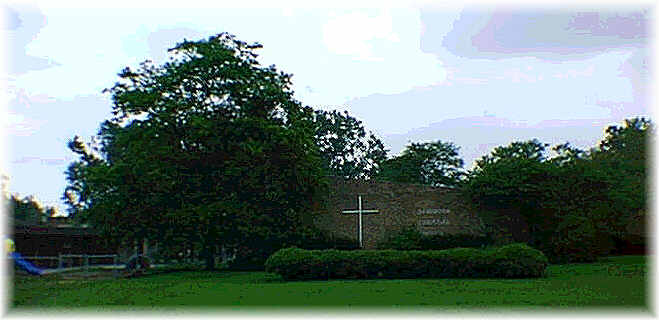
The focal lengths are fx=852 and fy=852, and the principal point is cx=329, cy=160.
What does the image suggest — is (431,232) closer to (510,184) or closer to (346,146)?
(510,184)

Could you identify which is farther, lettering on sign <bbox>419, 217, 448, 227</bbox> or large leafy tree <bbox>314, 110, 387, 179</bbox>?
large leafy tree <bbox>314, 110, 387, 179</bbox>

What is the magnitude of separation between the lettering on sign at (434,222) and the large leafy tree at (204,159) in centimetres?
411

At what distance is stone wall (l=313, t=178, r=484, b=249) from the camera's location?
29.5 metres

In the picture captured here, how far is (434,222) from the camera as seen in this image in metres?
29.5

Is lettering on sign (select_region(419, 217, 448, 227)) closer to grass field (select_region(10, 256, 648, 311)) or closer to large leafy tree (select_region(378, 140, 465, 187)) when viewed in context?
grass field (select_region(10, 256, 648, 311))

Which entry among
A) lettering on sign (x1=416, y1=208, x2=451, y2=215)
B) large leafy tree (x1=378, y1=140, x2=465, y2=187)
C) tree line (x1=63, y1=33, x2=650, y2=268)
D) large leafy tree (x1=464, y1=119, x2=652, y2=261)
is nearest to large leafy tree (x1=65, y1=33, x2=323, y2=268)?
tree line (x1=63, y1=33, x2=650, y2=268)

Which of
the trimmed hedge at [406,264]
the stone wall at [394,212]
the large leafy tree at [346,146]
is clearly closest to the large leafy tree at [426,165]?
the large leafy tree at [346,146]

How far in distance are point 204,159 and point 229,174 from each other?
1.21 metres

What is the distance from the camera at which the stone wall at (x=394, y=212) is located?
29.5 metres

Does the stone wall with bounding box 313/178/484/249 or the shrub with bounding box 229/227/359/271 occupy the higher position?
the stone wall with bounding box 313/178/484/249

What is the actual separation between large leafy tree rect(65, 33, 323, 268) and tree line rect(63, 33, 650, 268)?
0.11 feet

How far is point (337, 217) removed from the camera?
30094 millimetres

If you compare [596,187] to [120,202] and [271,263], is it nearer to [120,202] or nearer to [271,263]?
[271,263]

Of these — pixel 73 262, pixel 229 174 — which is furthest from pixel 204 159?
pixel 73 262
